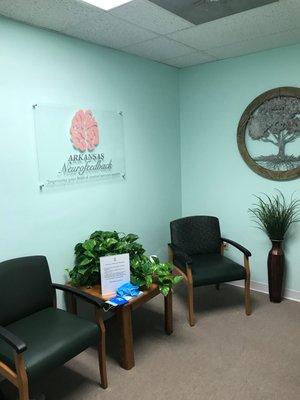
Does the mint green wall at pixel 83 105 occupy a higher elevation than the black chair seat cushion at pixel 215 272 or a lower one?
higher

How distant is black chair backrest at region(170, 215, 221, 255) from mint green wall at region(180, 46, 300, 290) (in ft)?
1.00

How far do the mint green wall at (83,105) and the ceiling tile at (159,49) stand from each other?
0.11 m

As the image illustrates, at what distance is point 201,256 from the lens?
10.4 feet

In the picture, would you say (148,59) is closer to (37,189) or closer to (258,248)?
(37,189)

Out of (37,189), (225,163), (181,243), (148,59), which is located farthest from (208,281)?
(148,59)

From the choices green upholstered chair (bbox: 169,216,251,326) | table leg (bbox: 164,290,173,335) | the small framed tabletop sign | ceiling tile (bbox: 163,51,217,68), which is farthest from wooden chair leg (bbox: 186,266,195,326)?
ceiling tile (bbox: 163,51,217,68)

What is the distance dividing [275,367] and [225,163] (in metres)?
1.96

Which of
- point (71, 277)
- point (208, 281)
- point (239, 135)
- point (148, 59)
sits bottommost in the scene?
point (208, 281)

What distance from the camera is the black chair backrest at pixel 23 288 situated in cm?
197

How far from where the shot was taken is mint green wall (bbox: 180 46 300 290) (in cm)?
306

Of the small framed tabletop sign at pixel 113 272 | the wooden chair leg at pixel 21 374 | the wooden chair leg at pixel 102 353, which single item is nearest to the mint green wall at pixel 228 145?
the small framed tabletop sign at pixel 113 272

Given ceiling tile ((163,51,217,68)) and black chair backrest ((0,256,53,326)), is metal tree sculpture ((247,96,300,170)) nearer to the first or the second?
ceiling tile ((163,51,217,68))

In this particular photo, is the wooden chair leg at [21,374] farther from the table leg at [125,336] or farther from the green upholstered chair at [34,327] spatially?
the table leg at [125,336]

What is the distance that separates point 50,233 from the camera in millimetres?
2410
